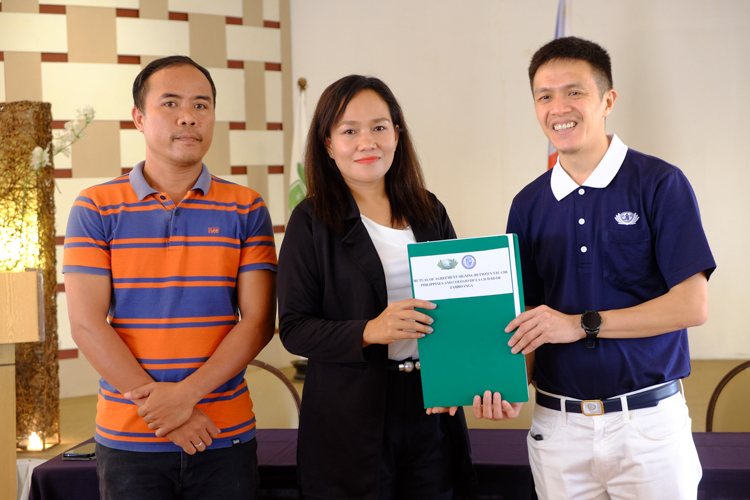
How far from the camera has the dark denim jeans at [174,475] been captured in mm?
1637

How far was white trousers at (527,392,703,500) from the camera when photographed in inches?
60.1

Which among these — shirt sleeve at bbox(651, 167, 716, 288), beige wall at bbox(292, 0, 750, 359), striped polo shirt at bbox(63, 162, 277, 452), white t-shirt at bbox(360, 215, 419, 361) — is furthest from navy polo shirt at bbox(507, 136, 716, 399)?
beige wall at bbox(292, 0, 750, 359)

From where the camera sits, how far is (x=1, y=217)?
367cm

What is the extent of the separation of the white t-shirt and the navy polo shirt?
41 centimetres

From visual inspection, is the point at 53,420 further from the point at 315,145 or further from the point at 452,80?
the point at 452,80

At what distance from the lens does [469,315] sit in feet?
5.11

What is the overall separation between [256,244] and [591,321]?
1.01 m

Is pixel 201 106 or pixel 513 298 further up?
pixel 201 106

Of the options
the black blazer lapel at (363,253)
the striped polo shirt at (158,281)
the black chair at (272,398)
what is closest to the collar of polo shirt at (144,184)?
the striped polo shirt at (158,281)

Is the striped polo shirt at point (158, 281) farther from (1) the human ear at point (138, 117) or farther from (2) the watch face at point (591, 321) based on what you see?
(2) the watch face at point (591, 321)

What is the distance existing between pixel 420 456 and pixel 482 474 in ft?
1.83

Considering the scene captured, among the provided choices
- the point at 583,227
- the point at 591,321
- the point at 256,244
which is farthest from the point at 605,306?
the point at 256,244

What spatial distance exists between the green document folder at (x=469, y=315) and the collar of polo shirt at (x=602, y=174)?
0.95 feet

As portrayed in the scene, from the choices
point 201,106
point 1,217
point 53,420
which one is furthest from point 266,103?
point 201,106
